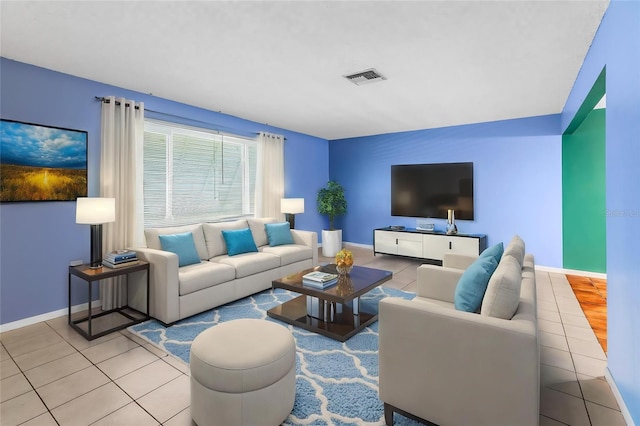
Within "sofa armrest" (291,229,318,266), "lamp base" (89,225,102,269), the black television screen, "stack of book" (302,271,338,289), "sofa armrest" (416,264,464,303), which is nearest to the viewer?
"sofa armrest" (416,264,464,303)

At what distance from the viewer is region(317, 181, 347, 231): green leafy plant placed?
6.64 m

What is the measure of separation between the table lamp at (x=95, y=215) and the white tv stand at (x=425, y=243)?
14.3 feet

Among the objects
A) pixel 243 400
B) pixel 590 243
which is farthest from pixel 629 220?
pixel 590 243

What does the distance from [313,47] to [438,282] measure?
2251 mm

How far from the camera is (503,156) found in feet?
17.2

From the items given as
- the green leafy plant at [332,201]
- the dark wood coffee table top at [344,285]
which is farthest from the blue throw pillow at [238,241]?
the green leafy plant at [332,201]

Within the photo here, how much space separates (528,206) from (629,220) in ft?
12.4

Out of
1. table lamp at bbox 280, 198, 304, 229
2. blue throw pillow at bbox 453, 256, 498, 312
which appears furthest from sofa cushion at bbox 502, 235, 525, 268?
table lamp at bbox 280, 198, 304, 229

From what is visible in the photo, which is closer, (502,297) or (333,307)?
(502,297)

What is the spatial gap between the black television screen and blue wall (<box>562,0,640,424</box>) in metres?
3.46

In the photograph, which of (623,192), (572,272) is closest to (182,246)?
(623,192)

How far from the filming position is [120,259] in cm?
312

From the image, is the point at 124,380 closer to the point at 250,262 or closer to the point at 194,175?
the point at 250,262

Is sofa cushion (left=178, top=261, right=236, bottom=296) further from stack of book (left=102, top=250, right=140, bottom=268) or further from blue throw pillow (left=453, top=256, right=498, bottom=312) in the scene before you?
blue throw pillow (left=453, top=256, right=498, bottom=312)
